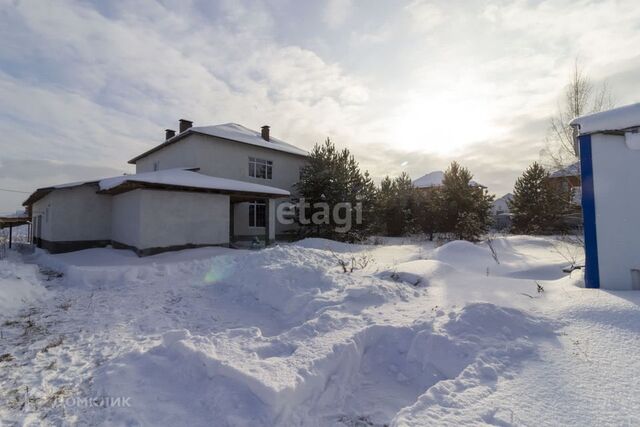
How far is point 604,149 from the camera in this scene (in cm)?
484

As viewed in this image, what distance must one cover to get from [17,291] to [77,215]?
8.41m

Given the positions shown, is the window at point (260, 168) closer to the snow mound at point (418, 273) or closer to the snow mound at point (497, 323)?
the snow mound at point (418, 273)

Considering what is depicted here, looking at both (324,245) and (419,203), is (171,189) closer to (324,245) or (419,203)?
(324,245)

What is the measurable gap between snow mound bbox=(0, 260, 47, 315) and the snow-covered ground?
0.04 meters

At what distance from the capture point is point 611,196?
4758 mm

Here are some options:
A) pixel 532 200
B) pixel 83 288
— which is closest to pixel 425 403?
pixel 83 288

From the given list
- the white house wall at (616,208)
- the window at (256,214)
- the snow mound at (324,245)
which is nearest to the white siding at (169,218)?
the snow mound at (324,245)

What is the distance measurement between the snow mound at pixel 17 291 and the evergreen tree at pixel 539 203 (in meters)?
25.3

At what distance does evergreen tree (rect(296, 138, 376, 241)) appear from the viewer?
1786 cm

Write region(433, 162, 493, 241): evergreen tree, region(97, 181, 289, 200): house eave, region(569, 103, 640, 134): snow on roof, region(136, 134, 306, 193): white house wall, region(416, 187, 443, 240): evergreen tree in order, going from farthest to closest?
region(416, 187, 443, 240): evergreen tree < region(433, 162, 493, 241): evergreen tree < region(136, 134, 306, 193): white house wall < region(97, 181, 289, 200): house eave < region(569, 103, 640, 134): snow on roof

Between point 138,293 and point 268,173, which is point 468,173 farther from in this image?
point 138,293

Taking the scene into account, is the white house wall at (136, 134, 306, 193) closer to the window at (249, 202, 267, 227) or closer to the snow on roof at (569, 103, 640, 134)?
the window at (249, 202, 267, 227)

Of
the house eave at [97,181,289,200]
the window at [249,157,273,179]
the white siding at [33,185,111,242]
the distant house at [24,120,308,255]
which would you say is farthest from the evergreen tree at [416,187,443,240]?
the white siding at [33,185,111,242]

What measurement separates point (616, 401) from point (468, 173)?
60.8 ft
